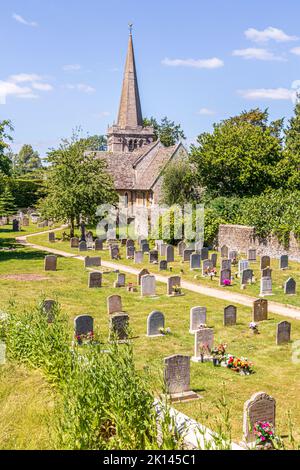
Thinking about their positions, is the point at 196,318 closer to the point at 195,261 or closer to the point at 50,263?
the point at 195,261

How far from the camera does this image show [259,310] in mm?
19094

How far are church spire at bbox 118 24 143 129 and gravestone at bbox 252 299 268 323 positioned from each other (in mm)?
55923

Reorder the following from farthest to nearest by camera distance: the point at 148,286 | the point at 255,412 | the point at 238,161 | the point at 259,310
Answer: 1. the point at 238,161
2. the point at 148,286
3. the point at 259,310
4. the point at 255,412

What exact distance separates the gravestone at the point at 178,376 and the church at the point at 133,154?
3641cm

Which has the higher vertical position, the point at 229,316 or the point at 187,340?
the point at 229,316

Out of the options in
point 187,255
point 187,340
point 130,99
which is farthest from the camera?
point 130,99

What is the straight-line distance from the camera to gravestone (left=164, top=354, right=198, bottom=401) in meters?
12.1

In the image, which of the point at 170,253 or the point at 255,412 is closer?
the point at 255,412

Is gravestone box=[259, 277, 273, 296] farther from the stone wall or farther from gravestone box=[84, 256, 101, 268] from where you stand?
gravestone box=[84, 256, 101, 268]

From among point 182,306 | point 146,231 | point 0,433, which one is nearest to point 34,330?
point 0,433

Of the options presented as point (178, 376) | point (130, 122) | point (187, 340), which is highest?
point (130, 122)

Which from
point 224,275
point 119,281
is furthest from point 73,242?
point 224,275

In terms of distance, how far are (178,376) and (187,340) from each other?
14.9 feet
